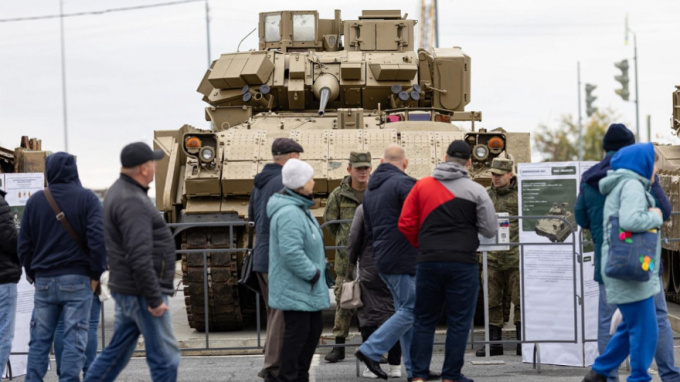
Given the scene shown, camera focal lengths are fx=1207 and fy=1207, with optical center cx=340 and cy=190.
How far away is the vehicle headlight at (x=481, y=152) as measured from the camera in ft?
43.3

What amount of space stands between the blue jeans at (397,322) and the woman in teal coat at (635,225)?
1.63 metres

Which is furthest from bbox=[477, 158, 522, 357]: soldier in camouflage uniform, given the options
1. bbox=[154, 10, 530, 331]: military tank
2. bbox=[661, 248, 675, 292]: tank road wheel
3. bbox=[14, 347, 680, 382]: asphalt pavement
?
bbox=[661, 248, 675, 292]: tank road wheel

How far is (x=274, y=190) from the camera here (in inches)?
360

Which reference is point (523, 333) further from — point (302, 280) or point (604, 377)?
point (302, 280)

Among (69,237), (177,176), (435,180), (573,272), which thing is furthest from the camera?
(177,176)

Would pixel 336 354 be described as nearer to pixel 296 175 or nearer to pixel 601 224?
pixel 296 175

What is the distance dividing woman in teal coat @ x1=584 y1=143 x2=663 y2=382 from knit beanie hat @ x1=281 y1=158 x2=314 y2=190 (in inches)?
80.1

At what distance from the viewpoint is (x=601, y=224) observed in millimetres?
8648

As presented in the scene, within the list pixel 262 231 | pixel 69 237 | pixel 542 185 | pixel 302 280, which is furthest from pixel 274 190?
pixel 542 185

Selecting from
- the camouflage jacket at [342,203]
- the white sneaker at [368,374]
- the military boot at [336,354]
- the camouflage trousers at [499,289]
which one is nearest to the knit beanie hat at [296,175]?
the white sneaker at [368,374]

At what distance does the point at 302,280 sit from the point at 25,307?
12.6ft

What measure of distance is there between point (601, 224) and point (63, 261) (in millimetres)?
3784

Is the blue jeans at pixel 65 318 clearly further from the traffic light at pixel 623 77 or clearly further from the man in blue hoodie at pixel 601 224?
the traffic light at pixel 623 77

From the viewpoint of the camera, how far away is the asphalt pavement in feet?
33.6
